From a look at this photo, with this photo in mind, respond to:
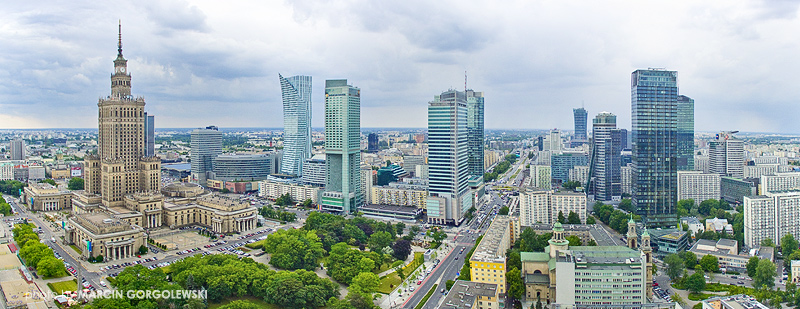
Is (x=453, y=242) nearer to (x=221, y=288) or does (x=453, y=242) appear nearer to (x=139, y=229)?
(x=221, y=288)

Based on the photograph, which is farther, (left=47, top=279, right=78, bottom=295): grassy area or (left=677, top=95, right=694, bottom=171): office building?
(left=677, top=95, right=694, bottom=171): office building

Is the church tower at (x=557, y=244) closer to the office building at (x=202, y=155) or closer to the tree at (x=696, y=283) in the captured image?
the tree at (x=696, y=283)

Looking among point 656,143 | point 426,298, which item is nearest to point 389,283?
point 426,298

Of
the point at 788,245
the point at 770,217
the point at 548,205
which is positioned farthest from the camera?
the point at 548,205

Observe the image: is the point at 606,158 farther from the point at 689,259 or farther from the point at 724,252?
the point at 689,259

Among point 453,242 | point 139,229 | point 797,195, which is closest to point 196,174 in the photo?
point 139,229

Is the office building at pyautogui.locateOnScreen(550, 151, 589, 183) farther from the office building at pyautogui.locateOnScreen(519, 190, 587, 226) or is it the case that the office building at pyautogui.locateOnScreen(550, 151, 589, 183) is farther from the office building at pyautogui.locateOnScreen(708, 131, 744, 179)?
the office building at pyautogui.locateOnScreen(519, 190, 587, 226)

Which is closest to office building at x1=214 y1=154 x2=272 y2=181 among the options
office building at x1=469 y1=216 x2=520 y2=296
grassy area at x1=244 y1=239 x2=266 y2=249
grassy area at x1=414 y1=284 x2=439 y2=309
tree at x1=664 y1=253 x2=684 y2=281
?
grassy area at x1=244 y1=239 x2=266 y2=249
